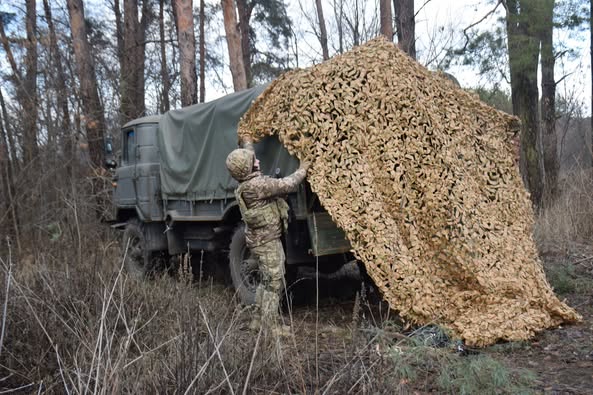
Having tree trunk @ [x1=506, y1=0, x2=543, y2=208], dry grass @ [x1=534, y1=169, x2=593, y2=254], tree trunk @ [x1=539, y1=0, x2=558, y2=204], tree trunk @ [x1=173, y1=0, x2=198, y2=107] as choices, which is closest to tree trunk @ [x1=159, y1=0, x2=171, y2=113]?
tree trunk @ [x1=173, y1=0, x2=198, y2=107]

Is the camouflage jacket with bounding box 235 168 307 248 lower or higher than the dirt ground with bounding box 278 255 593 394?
higher

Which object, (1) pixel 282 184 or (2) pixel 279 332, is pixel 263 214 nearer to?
(1) pixel 282 184

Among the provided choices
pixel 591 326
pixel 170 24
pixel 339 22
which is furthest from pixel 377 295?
pixel 170 24

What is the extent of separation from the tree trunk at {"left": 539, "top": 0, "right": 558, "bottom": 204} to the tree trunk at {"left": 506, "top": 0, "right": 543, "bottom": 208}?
25cm

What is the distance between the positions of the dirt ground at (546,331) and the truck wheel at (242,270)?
0.60m

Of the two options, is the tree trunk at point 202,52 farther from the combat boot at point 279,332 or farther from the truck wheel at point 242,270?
the combat boot at point 279,332

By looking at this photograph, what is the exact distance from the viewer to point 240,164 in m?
5.46

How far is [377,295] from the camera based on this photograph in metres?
6.96

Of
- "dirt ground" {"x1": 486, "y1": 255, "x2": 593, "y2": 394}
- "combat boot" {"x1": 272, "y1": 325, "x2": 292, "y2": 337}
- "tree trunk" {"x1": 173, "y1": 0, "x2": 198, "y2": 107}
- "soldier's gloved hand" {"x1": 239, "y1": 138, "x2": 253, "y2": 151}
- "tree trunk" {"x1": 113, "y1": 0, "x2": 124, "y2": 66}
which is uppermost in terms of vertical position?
"tree trunk" {"x1": 113, "y1": 0, "x2": 124, "y2": 66}

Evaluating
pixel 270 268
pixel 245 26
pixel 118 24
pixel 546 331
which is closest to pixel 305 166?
pixel 270 268

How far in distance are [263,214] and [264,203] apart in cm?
11

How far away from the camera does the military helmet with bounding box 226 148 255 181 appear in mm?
5461

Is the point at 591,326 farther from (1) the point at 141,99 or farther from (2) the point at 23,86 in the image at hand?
(1) the point at 141,99

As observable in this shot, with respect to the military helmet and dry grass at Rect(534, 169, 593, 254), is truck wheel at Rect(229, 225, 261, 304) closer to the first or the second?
the military helmet
